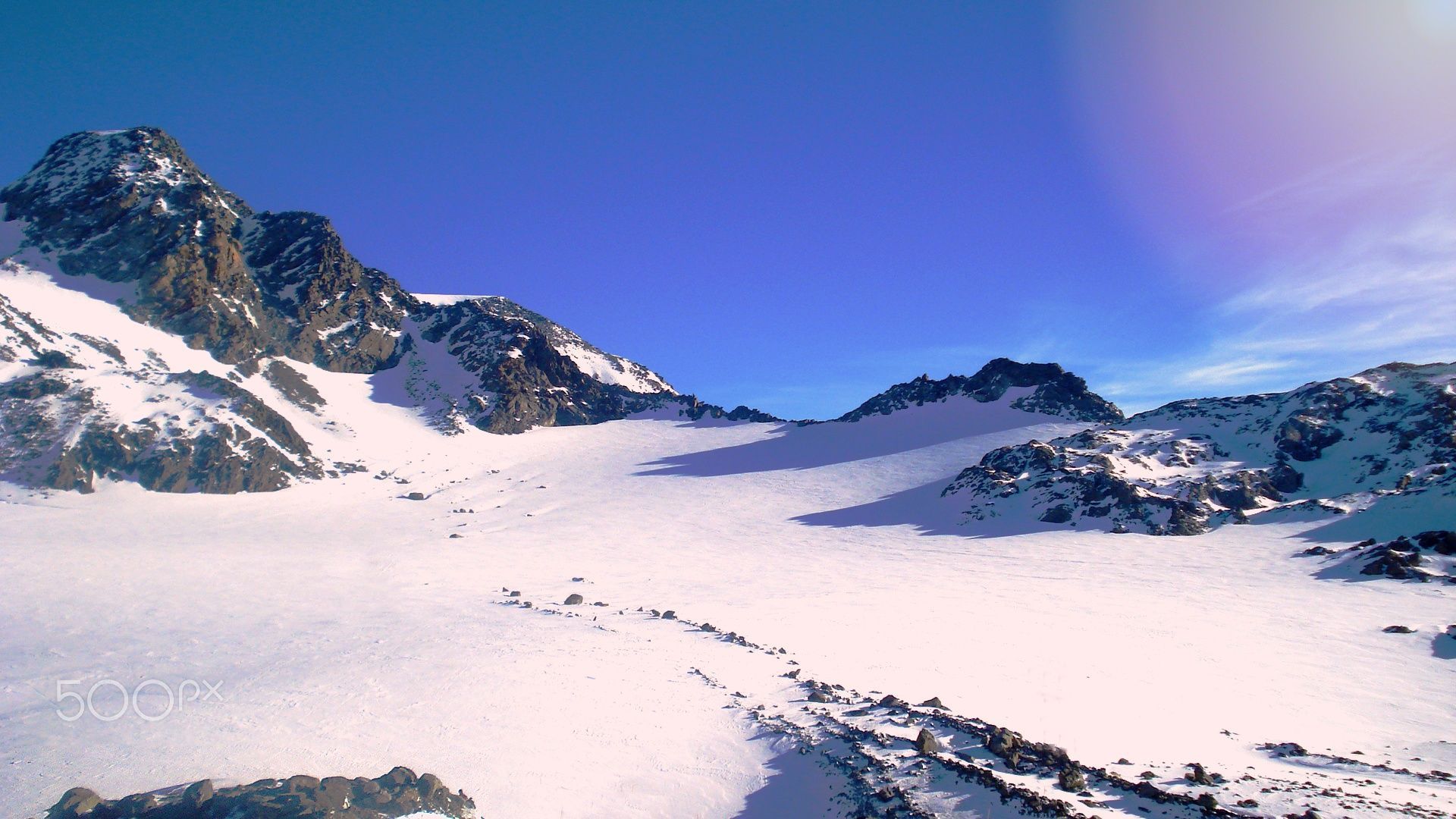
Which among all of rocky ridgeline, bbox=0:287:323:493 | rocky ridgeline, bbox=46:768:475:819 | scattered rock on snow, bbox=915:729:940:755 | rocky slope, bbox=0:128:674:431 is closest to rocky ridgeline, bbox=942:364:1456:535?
scattered rock on snow, bbox=915:729:940:755

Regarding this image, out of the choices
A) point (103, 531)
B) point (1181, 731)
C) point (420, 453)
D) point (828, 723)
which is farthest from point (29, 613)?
point (420, 453)

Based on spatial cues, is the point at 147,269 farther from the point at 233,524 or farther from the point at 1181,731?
the point at 1181,731

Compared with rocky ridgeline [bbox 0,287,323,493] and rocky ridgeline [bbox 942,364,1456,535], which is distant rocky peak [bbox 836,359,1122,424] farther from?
rocky ridgeline [bbox 0,287,323,493]

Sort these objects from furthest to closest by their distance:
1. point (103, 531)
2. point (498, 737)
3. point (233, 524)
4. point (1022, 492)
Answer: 1. point (1022, 492)
2. point (233, 524)
3. point (103, 531)
4. point (498, 737)

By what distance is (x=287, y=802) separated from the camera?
33.9 ft

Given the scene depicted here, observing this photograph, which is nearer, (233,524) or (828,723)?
(828,723)

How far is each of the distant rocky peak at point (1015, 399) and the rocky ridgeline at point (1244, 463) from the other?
1380 cm

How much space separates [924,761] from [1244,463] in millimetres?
51500

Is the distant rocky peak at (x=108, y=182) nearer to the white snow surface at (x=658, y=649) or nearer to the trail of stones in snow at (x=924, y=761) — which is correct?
the white snow surface at (x=658, y=649)

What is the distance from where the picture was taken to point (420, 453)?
63.7m

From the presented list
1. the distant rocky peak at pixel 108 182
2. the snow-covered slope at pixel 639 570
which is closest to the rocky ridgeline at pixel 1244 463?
the snow-covered slope at pixel 639 570

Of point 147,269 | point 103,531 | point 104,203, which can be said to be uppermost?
point 104,203

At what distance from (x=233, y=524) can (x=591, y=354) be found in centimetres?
8045

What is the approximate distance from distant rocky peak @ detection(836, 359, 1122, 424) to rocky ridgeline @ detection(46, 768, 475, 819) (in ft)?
240
